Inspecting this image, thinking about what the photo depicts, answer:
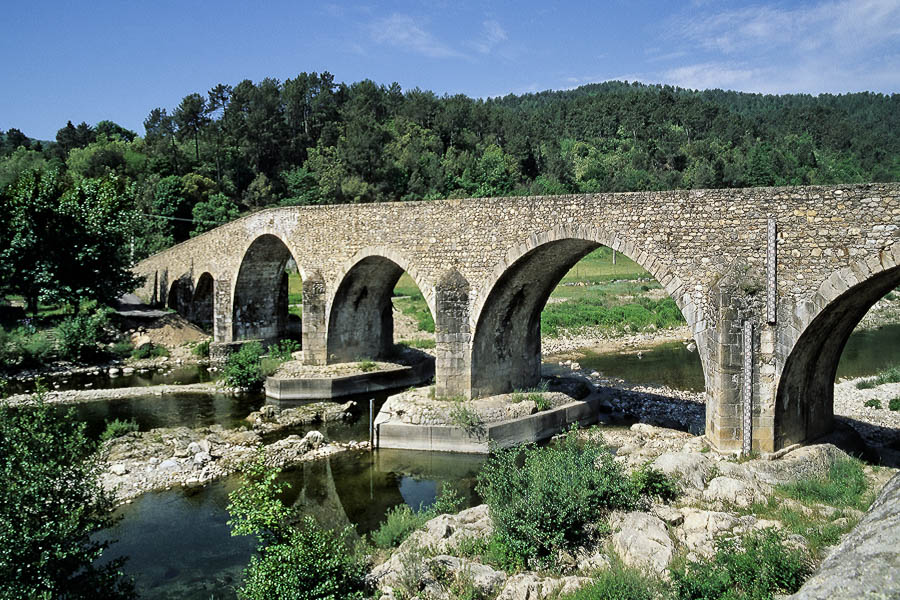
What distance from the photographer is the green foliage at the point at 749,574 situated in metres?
5.88

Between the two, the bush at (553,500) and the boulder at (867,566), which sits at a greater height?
the boulder at (867,566)

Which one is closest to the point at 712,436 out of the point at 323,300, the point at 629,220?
the point at 629,220

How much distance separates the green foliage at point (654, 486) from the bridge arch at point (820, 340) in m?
2.69

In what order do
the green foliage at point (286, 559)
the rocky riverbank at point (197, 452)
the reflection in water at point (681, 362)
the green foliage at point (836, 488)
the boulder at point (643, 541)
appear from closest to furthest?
1. the green foliage at point (286, 559)
2. the boulder at point (643, 541)
3. the green foliage at point (836, 488)
4. the rocky riverbank at point (197, 452)
5. the reflection in water at point (681, 362)

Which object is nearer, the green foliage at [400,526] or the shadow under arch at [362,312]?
the green foliage at [400,526]

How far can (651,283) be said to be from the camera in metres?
42.7

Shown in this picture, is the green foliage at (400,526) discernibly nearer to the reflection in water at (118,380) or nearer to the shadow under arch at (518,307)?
the shadow under arch at (518,307)

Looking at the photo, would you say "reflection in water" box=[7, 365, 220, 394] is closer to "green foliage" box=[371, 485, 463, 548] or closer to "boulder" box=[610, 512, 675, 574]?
"green foliage" box=[371, 485, 463, 548]

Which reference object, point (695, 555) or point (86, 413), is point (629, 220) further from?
point (86, 413)

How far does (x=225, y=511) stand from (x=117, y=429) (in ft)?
18.6

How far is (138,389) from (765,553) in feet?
65.1

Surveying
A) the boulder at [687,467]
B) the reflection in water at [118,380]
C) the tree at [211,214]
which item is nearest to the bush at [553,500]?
the boulder at [687,467]

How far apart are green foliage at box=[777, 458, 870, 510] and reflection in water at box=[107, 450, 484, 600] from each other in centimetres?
554

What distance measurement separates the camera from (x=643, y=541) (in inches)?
295
